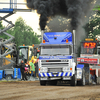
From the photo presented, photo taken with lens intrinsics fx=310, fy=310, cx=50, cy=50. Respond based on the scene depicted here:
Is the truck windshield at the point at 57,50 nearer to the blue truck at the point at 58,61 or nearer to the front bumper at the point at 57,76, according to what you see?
the blue truck at the point at 58,61

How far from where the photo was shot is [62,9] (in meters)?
26.4

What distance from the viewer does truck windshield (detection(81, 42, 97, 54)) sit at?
25.3 m

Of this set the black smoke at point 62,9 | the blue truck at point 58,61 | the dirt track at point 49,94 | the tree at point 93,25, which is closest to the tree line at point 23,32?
the tree at point 93,25

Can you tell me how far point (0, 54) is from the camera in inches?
1229

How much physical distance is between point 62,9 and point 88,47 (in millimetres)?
3925

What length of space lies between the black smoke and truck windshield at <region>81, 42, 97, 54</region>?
7.47 ft

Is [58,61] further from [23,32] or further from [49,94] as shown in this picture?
[23,32]

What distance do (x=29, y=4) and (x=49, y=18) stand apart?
3169mm

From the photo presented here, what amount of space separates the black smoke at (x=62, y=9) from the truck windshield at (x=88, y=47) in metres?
2.28

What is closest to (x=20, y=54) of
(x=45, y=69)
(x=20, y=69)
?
(x=20, y=69)

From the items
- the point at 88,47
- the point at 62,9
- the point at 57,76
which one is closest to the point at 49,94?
the point at 57,76

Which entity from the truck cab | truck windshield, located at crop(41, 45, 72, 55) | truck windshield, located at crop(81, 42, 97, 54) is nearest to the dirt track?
the truck cab

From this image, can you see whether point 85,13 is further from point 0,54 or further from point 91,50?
point 0,54

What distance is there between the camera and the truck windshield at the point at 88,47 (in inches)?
996
